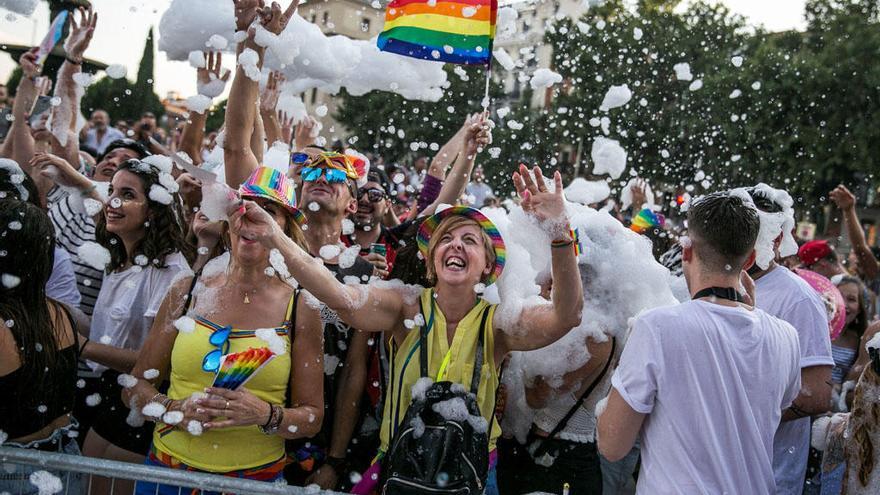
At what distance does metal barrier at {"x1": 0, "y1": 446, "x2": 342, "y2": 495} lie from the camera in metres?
2.35

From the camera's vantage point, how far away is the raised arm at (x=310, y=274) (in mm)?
2787

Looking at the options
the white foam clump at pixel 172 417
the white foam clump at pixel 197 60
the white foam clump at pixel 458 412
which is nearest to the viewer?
the white foam clump at pixel 458 412

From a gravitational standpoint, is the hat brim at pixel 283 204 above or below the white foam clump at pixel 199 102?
below

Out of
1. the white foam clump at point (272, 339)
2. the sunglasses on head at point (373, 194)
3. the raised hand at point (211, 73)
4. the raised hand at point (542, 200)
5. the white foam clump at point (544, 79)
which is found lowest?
the white foam clump at point (272, 339)

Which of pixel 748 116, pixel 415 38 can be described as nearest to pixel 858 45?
pixel 748 116

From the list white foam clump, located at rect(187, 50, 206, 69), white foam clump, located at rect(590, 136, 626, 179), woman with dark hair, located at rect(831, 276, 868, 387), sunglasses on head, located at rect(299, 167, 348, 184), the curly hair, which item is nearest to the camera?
the curly hair

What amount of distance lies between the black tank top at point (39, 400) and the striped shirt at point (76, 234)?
2.74 ft

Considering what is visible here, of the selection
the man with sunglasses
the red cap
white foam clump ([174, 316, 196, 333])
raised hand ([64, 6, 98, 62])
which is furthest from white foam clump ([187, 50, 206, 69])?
the red cap

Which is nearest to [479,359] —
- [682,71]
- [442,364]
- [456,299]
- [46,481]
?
[442,364]

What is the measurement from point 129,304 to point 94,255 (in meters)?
0.55

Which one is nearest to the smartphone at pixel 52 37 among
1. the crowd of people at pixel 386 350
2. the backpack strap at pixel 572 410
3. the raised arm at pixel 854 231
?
the crowd of people at pixel 386 350

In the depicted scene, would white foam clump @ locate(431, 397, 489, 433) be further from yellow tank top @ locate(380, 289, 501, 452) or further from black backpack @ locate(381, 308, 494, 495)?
yellow tank top @ locate(380, 289, 501, 452)

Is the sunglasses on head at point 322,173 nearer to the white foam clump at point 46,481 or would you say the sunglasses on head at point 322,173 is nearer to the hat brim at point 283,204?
the hat brim at point 283,204

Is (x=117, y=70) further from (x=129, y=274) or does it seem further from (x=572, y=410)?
(x=572, y=410)
